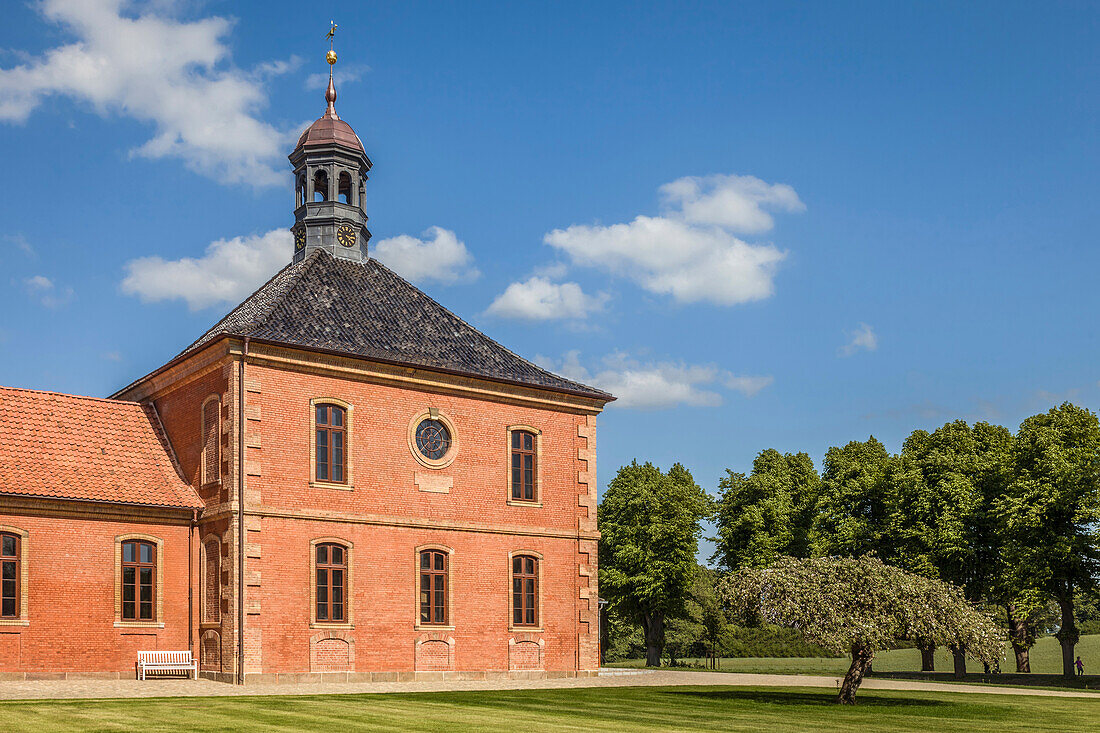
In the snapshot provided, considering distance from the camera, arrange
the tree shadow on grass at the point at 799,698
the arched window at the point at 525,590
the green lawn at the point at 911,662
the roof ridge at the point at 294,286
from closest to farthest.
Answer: the tree shadow on grass at the point at 799,698 < the roof ridge at the point at 294,286 < the arched window at the point at 525,590 < the green lawn at the point at 911,662

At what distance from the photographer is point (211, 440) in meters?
28.6

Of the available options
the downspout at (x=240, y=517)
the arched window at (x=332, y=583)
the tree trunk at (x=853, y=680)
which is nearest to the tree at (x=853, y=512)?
the tree trunk at (x=853, y=680)

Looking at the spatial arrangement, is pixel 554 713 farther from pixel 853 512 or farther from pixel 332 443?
pixel 853 512

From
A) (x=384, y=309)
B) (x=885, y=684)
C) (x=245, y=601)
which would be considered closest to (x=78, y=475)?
(x=245, y=601)

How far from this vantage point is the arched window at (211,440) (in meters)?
28.3

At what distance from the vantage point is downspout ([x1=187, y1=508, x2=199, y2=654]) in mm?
28078

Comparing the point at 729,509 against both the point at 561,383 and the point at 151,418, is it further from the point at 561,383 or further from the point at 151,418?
the point at 151,418

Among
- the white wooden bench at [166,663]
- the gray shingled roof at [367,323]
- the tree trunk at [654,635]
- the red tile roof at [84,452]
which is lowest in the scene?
the tree trunk at [654,635]

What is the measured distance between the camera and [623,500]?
55.9 m

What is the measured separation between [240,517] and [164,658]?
390cm

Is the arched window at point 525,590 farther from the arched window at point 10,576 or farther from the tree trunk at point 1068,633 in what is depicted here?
the tree trunk at point 1068,633

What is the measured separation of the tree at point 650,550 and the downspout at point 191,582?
27.7 m

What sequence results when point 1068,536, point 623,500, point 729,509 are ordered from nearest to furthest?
point 1068,536, point 729,509, point 623,500

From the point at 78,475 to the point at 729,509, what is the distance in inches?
1252
